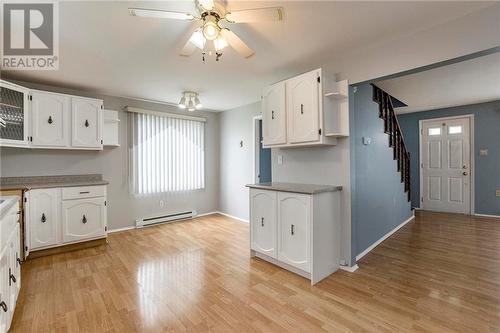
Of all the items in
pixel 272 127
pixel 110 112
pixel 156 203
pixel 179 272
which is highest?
pixel 110 112

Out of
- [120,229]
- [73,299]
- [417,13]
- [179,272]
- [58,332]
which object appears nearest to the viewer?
[58,332]

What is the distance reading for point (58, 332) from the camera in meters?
1.67

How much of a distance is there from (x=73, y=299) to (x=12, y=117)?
2464 millimetres

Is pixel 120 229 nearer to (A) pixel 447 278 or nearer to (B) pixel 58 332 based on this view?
(B) pixel 58 332

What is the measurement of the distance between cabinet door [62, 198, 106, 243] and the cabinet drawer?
0.06m

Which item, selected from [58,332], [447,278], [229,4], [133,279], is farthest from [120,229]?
[447,278]

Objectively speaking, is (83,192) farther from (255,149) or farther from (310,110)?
(310,110)

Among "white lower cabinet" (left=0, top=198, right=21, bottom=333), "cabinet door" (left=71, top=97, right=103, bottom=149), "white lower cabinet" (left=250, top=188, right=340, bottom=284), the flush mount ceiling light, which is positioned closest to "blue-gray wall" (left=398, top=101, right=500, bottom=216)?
"white lower cabinet" (left=250, top=188, right=340, bottom=284)

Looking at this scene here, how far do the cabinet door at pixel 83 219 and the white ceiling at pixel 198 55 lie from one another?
1766mm

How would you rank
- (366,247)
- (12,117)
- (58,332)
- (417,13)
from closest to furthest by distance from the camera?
(58,332), (417,13), (12,117), (366,247)

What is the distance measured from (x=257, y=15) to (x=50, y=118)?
3298mm

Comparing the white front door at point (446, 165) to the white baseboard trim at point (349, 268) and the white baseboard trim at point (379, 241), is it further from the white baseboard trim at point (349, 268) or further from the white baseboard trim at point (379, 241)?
the white baseboard trim at point (349, 268)

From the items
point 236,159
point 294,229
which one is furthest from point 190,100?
point 294,229

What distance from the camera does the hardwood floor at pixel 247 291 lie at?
5.78ft
